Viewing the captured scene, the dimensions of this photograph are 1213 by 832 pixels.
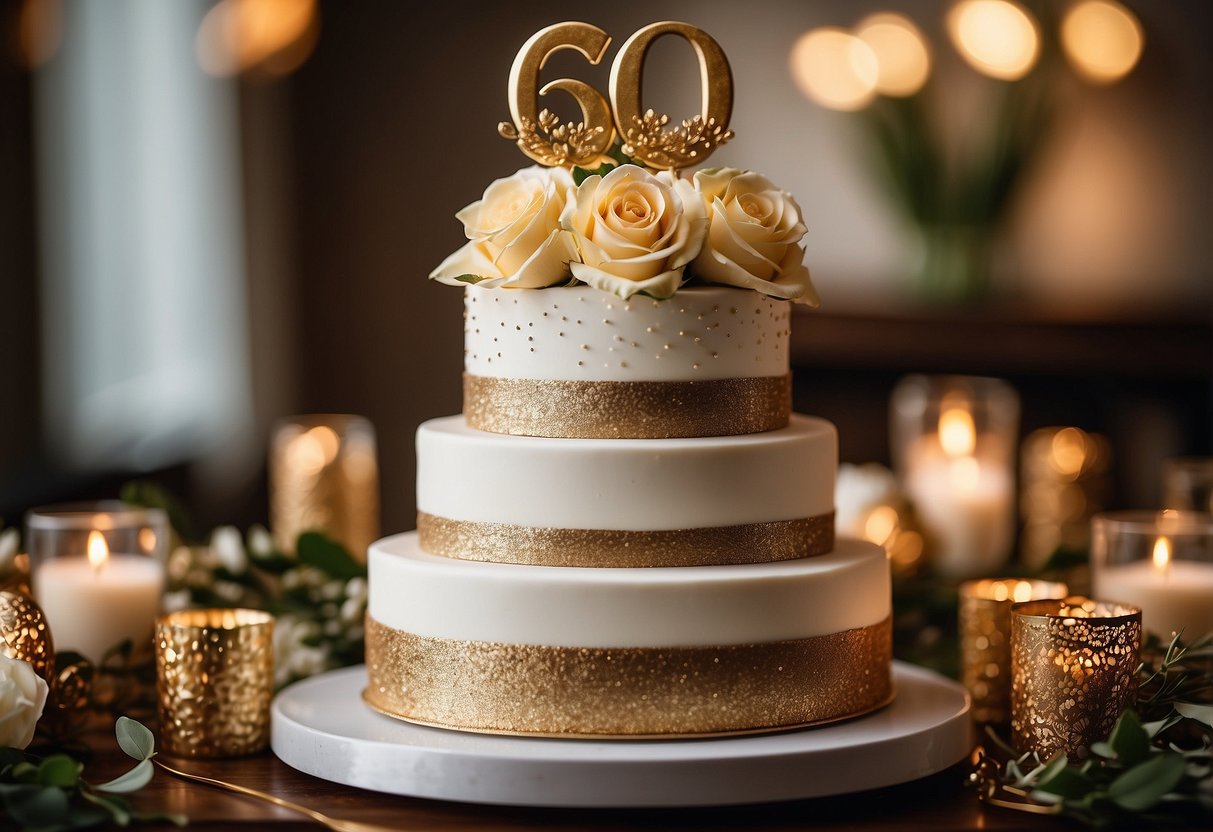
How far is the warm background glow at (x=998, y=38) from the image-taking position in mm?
6594

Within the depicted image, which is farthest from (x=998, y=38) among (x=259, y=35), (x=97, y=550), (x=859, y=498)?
(x=97, y=550)

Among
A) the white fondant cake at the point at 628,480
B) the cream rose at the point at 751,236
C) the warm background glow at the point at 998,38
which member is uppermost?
the warm background glow at the point at 998,38

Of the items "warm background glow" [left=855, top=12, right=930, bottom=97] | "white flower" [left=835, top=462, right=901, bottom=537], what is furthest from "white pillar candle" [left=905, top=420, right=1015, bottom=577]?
"warm background glow" [left=855, top=12, right=930, bottom=97]

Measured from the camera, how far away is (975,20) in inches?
267

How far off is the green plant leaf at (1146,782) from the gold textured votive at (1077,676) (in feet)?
0.50

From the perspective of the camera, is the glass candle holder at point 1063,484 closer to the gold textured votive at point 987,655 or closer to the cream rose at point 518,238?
the gold textured votive at point 987,655

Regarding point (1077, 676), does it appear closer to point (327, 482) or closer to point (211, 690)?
point (211, 690)

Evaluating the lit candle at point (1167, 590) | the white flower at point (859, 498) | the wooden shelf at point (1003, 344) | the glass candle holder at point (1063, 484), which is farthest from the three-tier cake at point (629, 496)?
the wooden shelf at point (1003, 344)

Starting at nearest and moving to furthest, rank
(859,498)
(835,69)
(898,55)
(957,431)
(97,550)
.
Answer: (97,550) → (859,498) → (957,431) → (898,55) → (835,69)

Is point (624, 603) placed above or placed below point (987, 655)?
above

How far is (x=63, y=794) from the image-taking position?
56.1 inches

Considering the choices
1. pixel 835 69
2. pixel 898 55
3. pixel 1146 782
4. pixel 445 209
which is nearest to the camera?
pixel 1146 782

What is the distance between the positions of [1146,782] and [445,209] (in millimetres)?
7085

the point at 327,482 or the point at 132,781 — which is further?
the point at 327,482
